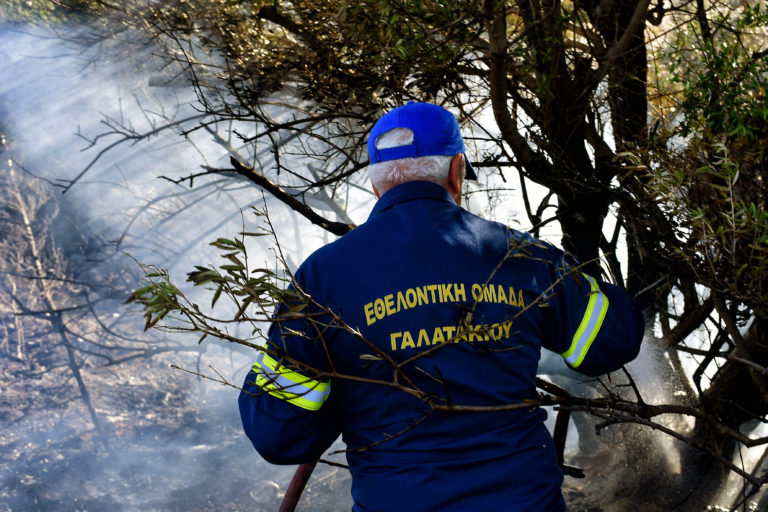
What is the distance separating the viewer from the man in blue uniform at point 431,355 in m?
1.61

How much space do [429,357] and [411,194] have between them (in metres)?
0.47

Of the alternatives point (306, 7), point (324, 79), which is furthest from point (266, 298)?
point (306, 7)

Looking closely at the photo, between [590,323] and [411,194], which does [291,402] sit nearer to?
[411,194]

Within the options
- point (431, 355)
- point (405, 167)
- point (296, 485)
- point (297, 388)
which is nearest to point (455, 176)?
point (405, 167)

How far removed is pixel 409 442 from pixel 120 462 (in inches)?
340

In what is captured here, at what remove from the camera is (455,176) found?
1.89m

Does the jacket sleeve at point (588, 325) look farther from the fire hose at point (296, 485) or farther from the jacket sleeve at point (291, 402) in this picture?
the fire hose at point (296, 485)

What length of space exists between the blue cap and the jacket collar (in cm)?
10

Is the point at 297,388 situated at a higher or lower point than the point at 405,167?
lower

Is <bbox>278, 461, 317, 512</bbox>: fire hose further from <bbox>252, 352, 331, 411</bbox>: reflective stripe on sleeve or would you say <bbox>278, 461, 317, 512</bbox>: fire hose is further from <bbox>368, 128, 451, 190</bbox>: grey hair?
<bbox>368, 128, 451, 190</bbox>: grey hair

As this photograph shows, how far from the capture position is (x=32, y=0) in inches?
309

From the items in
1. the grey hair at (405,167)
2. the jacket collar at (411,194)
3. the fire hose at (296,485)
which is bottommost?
the fire hose at (296,485)

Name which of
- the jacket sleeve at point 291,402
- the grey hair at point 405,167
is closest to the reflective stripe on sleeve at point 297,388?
the jacket sleeve at point 291,402

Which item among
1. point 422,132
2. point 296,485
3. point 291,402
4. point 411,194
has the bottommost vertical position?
point 296,485
